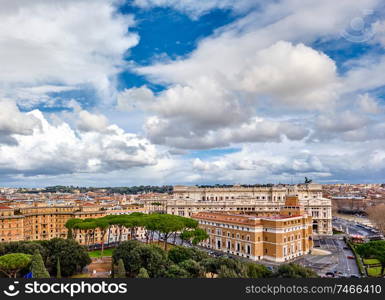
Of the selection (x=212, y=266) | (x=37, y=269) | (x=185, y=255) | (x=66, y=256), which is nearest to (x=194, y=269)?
(x=212, y=266)

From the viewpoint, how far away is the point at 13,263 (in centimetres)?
4281

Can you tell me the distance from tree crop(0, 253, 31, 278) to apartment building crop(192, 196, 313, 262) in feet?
125

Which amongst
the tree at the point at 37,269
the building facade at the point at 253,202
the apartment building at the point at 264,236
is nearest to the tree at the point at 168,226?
the apartment building at the point at 264,236

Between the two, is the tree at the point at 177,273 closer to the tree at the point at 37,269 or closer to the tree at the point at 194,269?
the tree at the point at 194,269

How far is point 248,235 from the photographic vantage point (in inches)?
2542

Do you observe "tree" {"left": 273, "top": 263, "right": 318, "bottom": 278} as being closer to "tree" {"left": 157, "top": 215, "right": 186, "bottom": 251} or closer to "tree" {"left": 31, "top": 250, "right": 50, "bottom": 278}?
"tree" {"left": 31, "top": 250, "right": 50, "bottom": 278}

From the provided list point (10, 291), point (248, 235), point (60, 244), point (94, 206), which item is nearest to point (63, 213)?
point (94, 206)

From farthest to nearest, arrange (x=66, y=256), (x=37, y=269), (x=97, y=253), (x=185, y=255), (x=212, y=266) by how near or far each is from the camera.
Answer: (x=97, y=253) → (x=66, y=256) → (x=185, y=255) → (x=212, y=266) → (x=37, y=269)

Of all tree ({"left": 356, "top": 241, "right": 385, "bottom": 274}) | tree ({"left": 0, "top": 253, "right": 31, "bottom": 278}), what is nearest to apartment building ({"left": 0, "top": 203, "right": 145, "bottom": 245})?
tree ({"left": 0, "top": 253, "right": 31, "bottom": 278})

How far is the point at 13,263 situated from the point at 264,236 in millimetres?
42196

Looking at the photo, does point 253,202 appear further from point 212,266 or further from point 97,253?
point 212,266

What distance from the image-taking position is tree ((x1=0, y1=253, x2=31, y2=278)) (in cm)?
4266

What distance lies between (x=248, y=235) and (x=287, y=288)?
38728mm

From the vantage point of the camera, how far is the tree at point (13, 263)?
4266cm
